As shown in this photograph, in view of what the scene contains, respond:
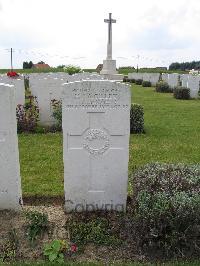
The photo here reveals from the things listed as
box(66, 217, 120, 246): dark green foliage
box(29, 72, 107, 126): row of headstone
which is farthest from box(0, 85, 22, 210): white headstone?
box(29, 72, 107, 126): row of headstone

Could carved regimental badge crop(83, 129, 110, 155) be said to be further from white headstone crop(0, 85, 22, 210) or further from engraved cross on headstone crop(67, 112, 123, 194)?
white headstone crop(0, 85, 22, 210)

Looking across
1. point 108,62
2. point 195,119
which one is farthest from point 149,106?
point 108,62

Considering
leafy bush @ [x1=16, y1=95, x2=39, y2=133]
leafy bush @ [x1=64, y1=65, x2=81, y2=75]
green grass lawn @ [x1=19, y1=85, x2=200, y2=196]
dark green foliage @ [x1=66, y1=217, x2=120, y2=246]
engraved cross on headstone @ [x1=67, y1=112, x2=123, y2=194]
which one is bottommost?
dark green foliage @ [x1=66, y1=217, x2=120, y2=246]

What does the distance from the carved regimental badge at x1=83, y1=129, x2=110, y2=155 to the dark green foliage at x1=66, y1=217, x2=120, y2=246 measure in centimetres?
83

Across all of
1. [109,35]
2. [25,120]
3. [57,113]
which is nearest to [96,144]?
[57,113]

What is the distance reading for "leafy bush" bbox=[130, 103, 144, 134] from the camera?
35.3 feet

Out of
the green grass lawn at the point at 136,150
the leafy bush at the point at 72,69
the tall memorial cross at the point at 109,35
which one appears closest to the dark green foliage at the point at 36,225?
the green grass lawn at the point at 136,150

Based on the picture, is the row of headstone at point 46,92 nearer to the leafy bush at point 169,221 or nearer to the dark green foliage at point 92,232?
the dark green foliage at point 92,232

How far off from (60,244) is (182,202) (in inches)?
54.5

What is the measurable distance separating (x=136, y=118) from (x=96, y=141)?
5589 millimetres

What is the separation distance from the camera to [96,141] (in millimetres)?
5340

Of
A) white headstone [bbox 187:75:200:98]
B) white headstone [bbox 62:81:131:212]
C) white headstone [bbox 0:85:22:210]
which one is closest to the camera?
white headstone [bbox 0:85:22:210]

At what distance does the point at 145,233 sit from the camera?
4602mm

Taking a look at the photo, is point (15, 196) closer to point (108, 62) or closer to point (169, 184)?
point (169, 184)
